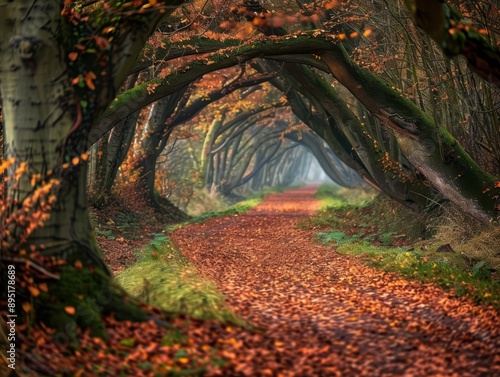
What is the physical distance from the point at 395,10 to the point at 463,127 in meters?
3.13

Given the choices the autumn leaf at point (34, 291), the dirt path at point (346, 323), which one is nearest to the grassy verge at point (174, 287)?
the dirt path at point (346, 323)

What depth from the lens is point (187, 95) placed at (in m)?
20.6

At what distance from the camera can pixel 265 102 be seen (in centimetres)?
2853

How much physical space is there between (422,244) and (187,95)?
1123 centimetres

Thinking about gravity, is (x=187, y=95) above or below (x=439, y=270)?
above

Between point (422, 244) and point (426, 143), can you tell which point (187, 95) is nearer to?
point (426, 143)

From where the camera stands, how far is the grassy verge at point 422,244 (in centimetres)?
876

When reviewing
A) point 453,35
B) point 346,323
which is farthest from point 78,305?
point 453,35

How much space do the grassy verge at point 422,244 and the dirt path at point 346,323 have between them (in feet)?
1.25

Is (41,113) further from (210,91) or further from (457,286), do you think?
(210,91)

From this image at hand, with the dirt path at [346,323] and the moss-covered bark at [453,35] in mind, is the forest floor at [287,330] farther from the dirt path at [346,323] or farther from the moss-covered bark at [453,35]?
the moss-covered bark at [453,35]

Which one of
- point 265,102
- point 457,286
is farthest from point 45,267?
point 265,102

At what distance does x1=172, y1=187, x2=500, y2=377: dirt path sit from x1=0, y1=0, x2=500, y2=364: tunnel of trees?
1650 mm

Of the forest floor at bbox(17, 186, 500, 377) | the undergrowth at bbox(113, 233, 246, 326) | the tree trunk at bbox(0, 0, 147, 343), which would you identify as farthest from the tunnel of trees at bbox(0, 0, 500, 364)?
the undergrowth at bbox(113, 233, 246, 326)
